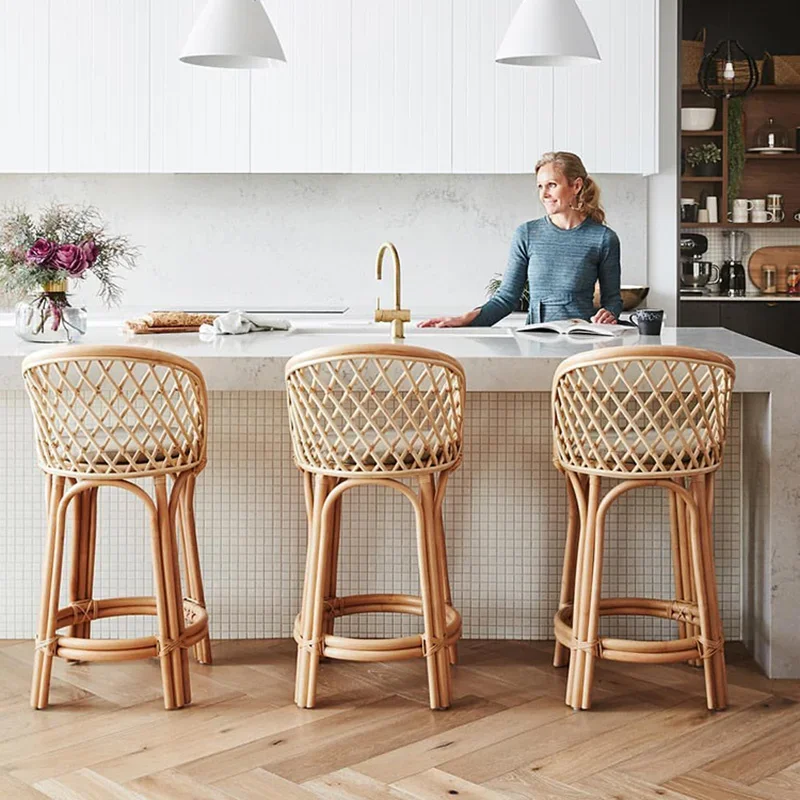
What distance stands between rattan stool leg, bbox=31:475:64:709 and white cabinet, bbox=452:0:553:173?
303 cm

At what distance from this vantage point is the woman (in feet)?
14.3

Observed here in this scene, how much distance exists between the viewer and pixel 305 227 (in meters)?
6.02

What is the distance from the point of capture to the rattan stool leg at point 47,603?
3.06m

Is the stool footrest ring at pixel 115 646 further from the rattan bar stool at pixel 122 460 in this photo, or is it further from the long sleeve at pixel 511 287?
the long sleeve at pixel 511 287

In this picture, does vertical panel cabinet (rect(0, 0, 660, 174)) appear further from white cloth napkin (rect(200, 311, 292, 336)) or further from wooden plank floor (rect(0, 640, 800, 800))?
A: wooden plank floor (rect(0, 640, 800, 800))


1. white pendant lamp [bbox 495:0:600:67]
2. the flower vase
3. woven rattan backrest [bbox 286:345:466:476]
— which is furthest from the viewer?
white pendant lamp [bbox 495:0:600:67]

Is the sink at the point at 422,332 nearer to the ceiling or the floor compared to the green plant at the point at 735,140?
nearer to the floor

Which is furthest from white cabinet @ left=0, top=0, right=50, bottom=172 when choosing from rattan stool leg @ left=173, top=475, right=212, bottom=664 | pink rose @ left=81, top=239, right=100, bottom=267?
rattan stool leg @ left=173, top=475, right=212, bottom=664

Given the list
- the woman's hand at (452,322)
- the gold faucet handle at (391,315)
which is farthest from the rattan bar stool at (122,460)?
the woman's hand at (452,322)

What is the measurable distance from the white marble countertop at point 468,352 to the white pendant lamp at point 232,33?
2.88 ft

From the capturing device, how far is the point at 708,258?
6957mm

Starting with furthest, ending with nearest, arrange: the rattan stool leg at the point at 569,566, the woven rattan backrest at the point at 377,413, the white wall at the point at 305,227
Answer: the white wall at the point at 305,227, the rattan stool leg at the point at 569,566, the woven rattan backrest at the point at 377,413

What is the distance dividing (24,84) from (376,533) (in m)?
3.09

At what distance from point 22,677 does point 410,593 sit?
1.12m
